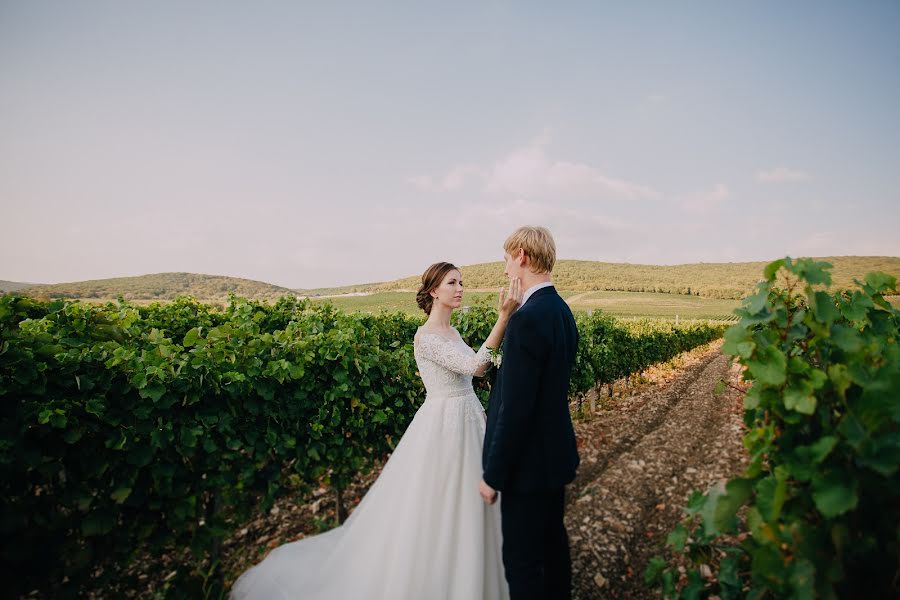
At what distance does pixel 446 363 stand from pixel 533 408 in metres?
1.17

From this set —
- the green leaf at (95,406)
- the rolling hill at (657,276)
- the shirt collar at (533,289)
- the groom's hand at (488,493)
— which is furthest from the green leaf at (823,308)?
the rolling hill at (657,276)

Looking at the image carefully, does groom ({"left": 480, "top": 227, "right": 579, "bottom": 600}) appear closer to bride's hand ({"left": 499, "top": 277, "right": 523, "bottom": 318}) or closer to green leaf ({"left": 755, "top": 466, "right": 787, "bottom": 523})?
bride's hand ({"left": 499, "top": 277, "right": 523, "bottom": 318})

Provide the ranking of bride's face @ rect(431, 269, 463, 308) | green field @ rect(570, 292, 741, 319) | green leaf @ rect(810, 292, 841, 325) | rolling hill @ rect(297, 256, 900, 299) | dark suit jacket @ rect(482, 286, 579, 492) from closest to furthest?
green leaf @ rect(810, 292, 841, 325)
dark suit jacket @ rect(482, 286, 579, 492)
bride's face @ rect(431, 269, 463, 308)
green field @ rect(570, 292, 741, 319)
rolling hill @ rect(297, 256, 900, 299)

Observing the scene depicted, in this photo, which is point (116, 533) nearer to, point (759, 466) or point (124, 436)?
point (124, 436)

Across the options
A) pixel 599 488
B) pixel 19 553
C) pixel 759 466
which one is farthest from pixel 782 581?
pixel 599 488

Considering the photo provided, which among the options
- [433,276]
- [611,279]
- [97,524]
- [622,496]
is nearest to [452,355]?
[433,276]

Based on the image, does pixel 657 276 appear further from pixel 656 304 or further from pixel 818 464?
pixel 818 464

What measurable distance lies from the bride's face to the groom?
1129 mm

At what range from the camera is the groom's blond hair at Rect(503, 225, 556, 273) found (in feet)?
8.71

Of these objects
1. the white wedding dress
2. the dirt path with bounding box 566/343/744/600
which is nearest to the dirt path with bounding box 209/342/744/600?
the dirt path with bounding box 566/343/744/600

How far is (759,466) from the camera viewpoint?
1.49 meters

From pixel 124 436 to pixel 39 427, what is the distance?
427mm

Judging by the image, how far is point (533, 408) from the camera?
234 cm

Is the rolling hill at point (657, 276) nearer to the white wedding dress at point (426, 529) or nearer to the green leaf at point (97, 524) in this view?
the white wedding dress at point (426, 529)
